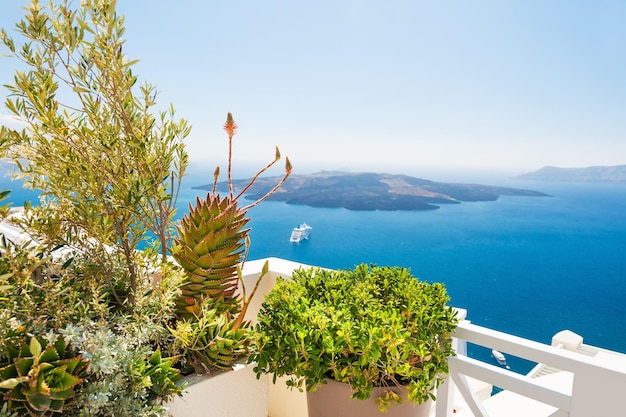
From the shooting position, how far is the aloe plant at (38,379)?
37.2 inches

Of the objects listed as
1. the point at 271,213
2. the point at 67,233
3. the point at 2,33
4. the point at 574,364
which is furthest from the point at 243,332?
the point at 271,213

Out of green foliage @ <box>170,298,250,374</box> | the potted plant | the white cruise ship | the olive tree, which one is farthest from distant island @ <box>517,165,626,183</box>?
the olive tree

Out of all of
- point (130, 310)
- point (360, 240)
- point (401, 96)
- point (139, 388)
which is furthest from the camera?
point (401, 96)

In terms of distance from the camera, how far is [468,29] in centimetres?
3475

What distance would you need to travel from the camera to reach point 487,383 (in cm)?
151

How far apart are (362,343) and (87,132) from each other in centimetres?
108

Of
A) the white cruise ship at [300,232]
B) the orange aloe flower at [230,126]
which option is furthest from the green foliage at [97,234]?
the white cruise ship at [300,232]

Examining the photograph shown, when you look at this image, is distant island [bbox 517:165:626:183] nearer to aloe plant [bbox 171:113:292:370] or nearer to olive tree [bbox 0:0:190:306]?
aloe plant [bbox 171:113:292:370]

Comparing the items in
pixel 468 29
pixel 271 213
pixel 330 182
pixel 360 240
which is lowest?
pixel 360 240

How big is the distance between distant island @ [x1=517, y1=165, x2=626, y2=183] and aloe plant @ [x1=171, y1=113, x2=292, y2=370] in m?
42.9

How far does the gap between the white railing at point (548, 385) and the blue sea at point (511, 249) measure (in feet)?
93.3

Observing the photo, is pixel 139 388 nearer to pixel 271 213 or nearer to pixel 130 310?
pixel 130 310

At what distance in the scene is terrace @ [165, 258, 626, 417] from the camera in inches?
43.6

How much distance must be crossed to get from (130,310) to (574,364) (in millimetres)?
1436
